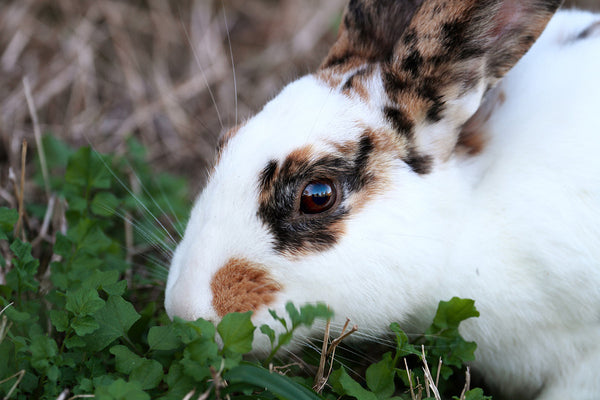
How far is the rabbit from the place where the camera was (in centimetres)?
277

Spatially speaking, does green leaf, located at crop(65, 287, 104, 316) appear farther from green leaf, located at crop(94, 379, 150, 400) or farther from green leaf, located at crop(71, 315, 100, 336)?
green leaf, located at crop(94, 379, 150, 400)

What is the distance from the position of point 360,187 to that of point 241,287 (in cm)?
64

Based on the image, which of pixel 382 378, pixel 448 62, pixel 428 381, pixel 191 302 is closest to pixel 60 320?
pixel 191 302

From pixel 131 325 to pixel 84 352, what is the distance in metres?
0.20

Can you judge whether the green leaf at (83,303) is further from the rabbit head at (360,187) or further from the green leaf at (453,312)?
the green leaf at (453,312)

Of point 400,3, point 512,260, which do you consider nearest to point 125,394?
point 512,260

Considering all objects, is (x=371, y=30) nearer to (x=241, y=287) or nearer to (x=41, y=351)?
(x=241, y=287)

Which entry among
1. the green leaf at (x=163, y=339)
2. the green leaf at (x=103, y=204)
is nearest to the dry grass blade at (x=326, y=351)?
the green leaf at (x=163, y=339)

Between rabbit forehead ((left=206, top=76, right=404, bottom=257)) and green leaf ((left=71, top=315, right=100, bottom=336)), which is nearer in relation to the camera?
green leaf ((left=71, top=315, right=100, bottom=336))

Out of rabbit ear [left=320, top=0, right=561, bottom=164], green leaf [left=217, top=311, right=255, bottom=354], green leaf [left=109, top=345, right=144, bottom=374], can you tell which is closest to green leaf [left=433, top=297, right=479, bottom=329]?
rabbit ear [left=320, top=0, right=561, bottom=164]

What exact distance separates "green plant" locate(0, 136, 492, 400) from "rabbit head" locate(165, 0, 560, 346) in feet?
0.54

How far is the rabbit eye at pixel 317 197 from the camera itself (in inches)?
111

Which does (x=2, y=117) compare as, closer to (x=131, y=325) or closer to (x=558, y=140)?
(x=131, y=325)

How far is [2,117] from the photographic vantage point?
492 centimetres
